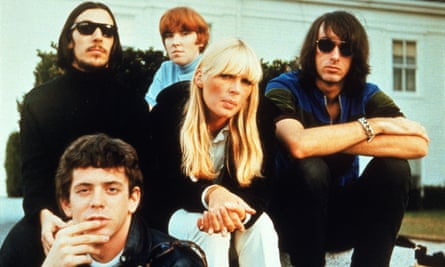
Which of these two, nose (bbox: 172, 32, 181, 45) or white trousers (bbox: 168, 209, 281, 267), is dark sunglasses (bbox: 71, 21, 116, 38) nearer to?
nose (bbox: 172, 32, 181, 45)

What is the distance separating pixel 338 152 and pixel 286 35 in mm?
403

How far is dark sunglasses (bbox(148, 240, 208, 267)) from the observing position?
50.7 inches

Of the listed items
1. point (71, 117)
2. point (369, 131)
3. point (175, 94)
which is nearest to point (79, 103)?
point (71, 117)

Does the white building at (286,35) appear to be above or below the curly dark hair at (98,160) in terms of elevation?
above

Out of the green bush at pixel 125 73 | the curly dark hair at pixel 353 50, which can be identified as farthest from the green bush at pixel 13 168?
the curly dark hair at pixel 353 50

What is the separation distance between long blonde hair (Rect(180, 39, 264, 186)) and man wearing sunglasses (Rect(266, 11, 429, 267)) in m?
0.08

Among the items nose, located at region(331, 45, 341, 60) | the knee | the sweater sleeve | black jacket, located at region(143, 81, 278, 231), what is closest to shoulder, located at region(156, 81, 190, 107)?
black jacket, located at region(143, 81, 278, 231)

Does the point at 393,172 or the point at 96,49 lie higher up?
the point at 96,49

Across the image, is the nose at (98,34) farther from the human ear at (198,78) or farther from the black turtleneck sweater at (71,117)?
the human ear at (198,78)

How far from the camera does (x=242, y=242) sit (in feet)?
4.84

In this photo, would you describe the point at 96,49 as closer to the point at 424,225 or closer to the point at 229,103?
the point at 229,103

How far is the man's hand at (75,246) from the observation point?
1293mm

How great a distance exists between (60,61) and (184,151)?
43cm

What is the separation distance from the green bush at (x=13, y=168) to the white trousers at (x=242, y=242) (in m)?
0.48
